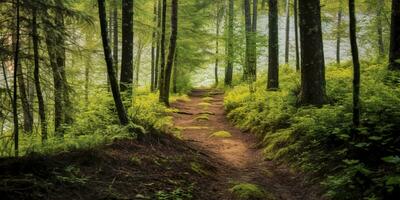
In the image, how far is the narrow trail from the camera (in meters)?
6.71

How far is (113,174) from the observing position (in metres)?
5.47

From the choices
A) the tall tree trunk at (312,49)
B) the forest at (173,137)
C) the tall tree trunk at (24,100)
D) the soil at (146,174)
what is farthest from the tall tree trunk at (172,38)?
the tall tree trunk at (24,100)

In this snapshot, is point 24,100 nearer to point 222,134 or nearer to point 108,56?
point 108,56

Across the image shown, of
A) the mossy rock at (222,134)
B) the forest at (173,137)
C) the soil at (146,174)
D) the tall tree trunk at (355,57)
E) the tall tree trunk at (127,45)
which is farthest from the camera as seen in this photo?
the mossy rock at (222,134)

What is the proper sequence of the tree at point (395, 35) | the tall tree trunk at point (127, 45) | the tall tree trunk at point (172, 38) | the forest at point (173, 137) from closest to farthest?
the forest at point (173, 137) < the tree at point (395, 35) < the tall tree trunk at point (127, 45) < the tall tree trunk at point (172, 38)

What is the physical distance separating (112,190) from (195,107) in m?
15.1

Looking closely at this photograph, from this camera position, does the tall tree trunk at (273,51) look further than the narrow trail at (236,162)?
Yes

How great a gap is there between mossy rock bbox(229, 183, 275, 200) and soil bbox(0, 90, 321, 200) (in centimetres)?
13

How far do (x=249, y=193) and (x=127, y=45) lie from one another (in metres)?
5.36

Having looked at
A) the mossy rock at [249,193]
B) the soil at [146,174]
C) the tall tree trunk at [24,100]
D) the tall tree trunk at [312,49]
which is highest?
the tall tree trunk at [312,49]

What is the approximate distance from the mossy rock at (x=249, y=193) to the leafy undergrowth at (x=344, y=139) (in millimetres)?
964

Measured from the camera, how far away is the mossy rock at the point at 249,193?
20.0 ft

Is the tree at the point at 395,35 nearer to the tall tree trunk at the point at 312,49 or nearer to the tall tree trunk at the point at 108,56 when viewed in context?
the tall tree trunk at the point at 312,49

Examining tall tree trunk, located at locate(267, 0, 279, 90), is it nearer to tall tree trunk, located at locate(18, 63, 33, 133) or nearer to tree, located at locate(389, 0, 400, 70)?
tree, located at locate(389, 0, 400, 70)
